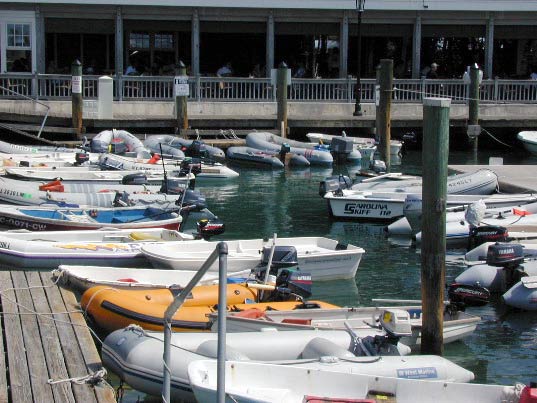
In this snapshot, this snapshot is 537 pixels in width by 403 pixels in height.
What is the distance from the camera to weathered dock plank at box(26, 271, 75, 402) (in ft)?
29.5

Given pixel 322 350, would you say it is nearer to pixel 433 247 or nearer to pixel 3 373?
pixel 433 247

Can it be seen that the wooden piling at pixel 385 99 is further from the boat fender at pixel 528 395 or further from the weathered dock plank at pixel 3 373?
the boat fender at pixel 528 395

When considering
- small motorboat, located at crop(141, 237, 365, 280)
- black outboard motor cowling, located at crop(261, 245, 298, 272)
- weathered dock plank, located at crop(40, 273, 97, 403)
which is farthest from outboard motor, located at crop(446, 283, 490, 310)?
weathered dock plank, located at crop(40, 273, 97, 403)

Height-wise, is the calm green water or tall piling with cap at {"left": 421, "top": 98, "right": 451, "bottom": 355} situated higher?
tall piling with cap at {"left": 421, "top": 98, "right": 451, "bottom": 355}

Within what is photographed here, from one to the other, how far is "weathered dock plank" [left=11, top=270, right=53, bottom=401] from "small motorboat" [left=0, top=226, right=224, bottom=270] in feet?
6.86

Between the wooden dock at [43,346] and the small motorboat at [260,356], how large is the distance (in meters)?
0.35

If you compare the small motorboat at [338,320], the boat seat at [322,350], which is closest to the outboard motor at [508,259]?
the small motorboat at [338,320]

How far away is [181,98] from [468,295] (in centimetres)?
1751

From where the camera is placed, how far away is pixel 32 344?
10211 millimetres

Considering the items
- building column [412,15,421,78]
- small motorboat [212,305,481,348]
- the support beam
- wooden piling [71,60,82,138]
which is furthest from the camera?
building column [412,15,421,78]

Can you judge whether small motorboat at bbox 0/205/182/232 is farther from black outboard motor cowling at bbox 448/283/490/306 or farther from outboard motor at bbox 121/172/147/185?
black outboard motor cowling at bbox 448/283/490/306

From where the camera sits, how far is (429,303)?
11430 millimetres

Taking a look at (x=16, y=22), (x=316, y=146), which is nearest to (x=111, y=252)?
(x=316, y=146)

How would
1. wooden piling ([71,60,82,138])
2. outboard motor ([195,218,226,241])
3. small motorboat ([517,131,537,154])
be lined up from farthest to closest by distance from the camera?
small motorboat ([517,131,537,154]), wooden piling ([71,60,82,138]), outboard motor ([195,218,226,241])
